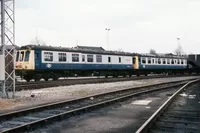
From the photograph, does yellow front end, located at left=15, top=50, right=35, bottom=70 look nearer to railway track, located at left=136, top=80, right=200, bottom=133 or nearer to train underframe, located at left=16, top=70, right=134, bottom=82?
train underframe, located at left=16, top=70, right=134, bottom=82

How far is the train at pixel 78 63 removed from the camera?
26609mm

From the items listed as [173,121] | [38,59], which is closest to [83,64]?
[38,59]

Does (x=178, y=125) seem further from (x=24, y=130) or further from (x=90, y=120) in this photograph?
(x=24, y=130)

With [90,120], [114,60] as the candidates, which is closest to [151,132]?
[90,120]

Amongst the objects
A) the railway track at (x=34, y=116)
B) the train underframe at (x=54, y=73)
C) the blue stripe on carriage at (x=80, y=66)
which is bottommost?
the railway track at (x=34, y=116)

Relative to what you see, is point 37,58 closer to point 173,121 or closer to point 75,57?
point 75,57

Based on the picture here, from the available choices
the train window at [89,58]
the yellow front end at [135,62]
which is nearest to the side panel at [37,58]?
the train window at [89,58]

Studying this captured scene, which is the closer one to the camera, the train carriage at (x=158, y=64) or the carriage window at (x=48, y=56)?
the carriage window at (x=48, y=56)

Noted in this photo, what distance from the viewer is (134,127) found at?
25.6 ft

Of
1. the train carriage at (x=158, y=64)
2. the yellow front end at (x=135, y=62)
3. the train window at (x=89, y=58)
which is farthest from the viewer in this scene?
the train carriage at (x=158, y=64)

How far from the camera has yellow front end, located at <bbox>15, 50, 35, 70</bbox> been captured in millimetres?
26234

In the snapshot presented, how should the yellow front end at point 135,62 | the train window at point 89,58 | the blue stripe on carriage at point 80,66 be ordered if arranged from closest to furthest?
1. the blue stripe on carriage at point 80,66
2. the train window at point 89,58
3. the yellow front end at point 135,62

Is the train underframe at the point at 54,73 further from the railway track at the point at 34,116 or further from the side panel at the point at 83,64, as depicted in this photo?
the railway track at the point at 34,116

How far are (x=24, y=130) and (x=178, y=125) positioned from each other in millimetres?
4191
